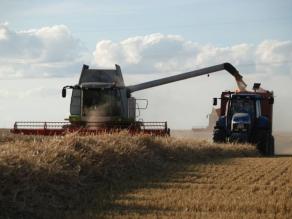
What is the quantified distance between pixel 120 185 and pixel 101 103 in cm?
1120

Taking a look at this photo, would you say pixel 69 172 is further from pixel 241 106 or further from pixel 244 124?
pixel 241 106

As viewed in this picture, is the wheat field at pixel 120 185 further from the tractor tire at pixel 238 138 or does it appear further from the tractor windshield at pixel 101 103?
the tractor tire at pixel 238 138

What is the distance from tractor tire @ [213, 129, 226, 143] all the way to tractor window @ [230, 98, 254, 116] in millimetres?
873

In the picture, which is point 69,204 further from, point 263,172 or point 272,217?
point 263,172

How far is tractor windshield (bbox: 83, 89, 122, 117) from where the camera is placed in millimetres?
21812

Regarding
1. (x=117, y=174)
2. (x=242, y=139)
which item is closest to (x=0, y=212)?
(x=117, y=174)

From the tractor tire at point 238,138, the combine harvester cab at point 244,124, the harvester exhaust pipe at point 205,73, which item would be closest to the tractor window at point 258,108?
the combine harvester cab at point 244,124

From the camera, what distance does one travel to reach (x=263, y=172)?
14023 millimetres

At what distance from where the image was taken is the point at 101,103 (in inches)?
867

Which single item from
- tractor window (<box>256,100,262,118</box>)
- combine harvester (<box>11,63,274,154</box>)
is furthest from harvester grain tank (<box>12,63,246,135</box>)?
tractor window (<box>256,100,262,118</box>)

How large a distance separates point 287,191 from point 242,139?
514 inches

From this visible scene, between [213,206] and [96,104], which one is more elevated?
[96,104]

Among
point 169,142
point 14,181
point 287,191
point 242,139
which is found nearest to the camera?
point 14,181

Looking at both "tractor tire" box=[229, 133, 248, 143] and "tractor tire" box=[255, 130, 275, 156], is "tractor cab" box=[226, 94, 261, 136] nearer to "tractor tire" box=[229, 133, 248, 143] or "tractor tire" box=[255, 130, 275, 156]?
"tractor tire" box=[229, 133, 248, 143]
